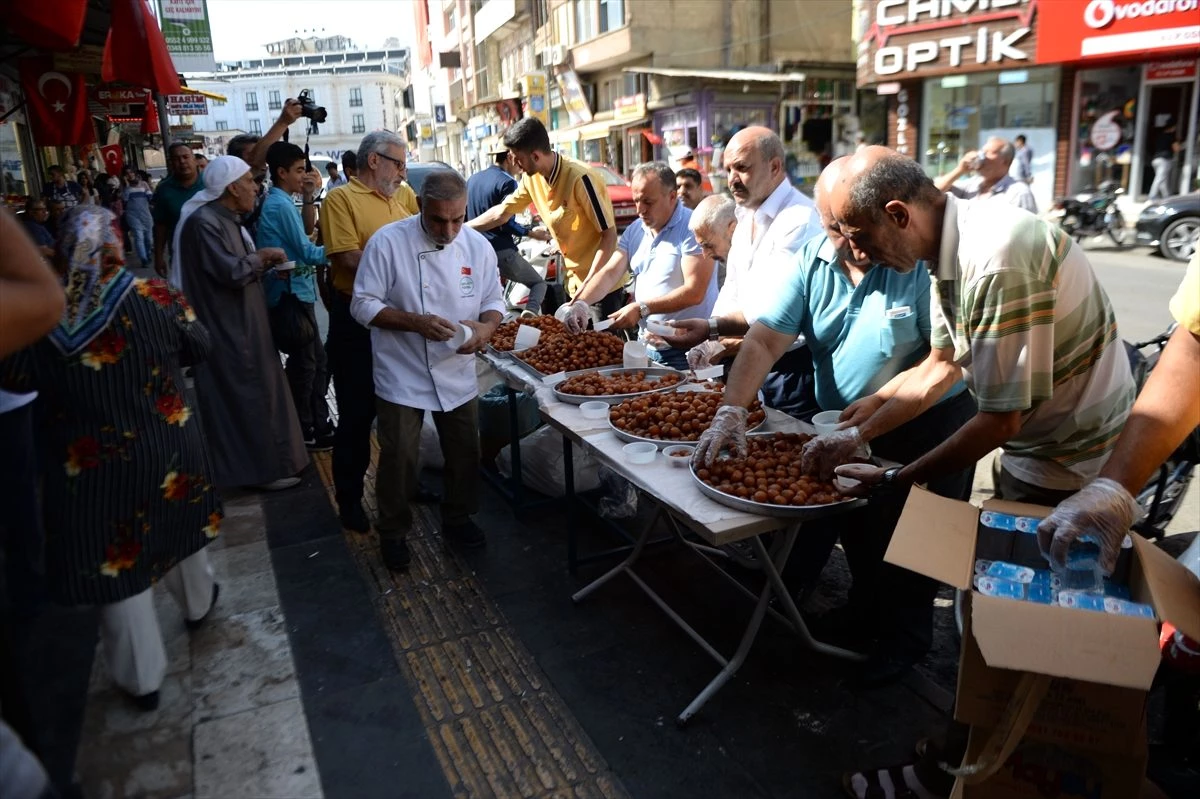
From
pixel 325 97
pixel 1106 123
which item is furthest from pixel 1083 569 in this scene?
pixel 325 97

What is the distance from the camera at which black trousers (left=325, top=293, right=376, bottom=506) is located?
4.28 meters

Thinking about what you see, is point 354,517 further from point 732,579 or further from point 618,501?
point 732,579

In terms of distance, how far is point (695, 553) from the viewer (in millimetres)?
3916

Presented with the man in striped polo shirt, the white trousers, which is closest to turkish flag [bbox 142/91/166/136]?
the white trousers

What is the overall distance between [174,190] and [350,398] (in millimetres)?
3278

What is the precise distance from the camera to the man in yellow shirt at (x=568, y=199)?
4922 millimetres

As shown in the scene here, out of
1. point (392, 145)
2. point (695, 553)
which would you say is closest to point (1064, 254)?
point (695, 553)

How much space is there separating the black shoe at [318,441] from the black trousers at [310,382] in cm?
2

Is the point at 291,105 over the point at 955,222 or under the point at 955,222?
over

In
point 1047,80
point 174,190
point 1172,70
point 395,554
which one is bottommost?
point 395,554

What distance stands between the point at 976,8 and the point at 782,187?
16.7 m

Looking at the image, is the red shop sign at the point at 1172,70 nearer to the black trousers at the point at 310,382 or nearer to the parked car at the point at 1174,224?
the parked car at the point at 1174,224

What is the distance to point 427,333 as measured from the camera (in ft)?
12.1

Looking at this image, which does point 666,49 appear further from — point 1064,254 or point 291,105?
point 1064,254
